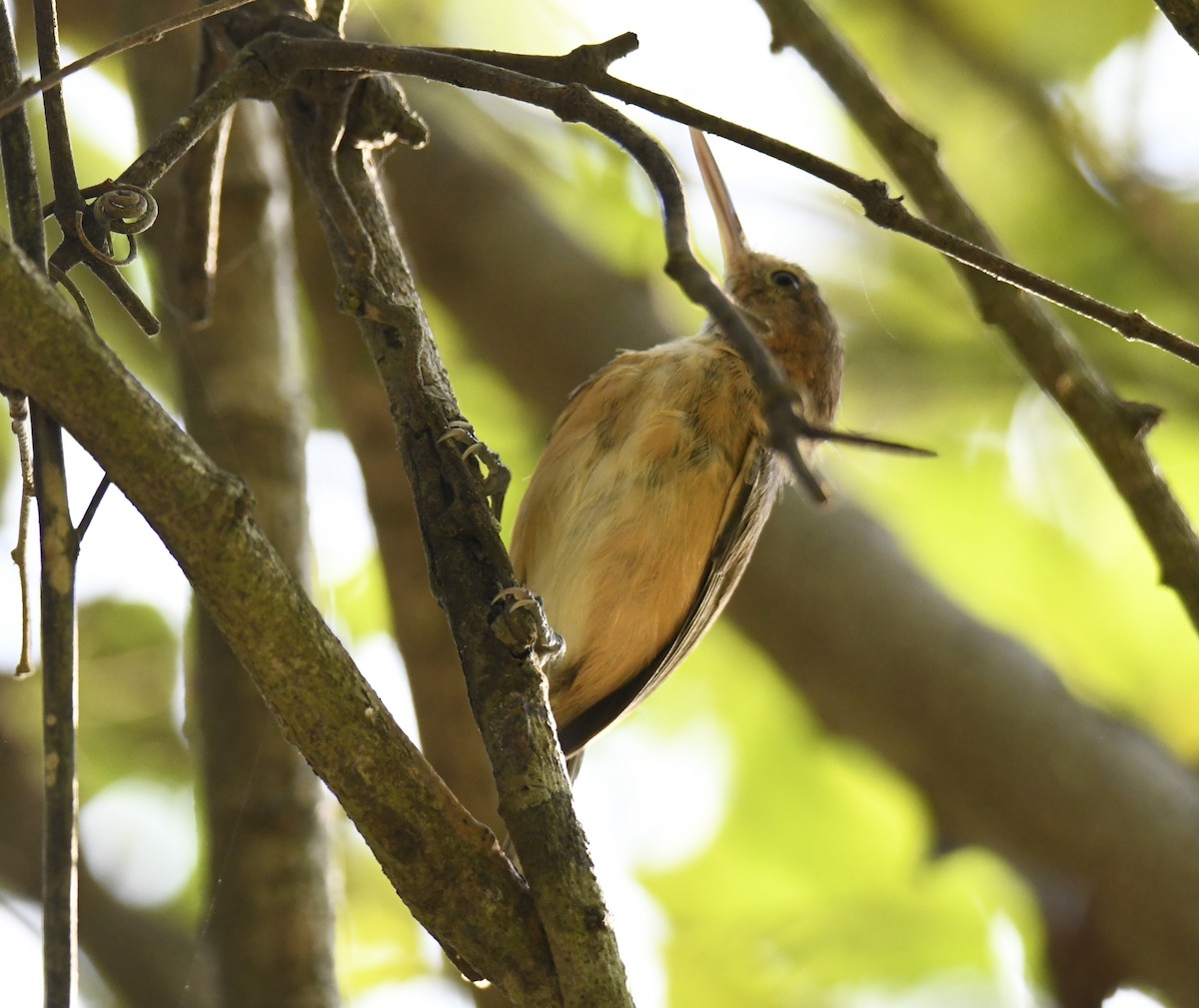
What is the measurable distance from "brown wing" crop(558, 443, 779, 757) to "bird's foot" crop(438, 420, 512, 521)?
101 centimetres

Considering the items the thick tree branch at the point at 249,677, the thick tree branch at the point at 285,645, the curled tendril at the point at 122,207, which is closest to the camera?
the thick tree branch at the point at 285,645

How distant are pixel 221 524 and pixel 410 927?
2796 millimetres

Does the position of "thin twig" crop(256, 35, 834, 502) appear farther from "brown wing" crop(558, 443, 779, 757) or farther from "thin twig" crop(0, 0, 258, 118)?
"brown wing" crop(558, 443, 779, 757)

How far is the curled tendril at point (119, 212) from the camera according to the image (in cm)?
144

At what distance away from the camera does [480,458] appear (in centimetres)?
205

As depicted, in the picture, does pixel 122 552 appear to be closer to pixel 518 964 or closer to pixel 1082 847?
pixel 518 964

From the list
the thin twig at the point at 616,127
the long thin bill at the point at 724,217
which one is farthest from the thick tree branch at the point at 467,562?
the long thin bill at the point at 724,217

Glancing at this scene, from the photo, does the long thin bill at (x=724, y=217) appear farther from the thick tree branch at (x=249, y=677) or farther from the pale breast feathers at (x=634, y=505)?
the thick tree branch at (x=249, y=677)

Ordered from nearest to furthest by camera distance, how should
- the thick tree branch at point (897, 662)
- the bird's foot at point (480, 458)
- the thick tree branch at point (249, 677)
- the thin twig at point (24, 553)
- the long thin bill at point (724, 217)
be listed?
the thin twig at point (24, 553), the bird's foot at point (480, 458), the thick tree branch at point (249, 677), the thick tree branch at point (897, 662), the long thin bill at point (724, 217)

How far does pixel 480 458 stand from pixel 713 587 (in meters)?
1.21

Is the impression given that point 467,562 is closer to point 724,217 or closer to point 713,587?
point 713,587

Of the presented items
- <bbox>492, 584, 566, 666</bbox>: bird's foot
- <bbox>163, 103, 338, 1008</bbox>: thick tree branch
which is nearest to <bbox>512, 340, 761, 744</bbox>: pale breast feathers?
<bbox>163, 103, 338, 1008</bbox>: thick tree branch

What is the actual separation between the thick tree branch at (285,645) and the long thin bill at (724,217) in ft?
8.47

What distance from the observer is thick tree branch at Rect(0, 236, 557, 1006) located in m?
1.14
